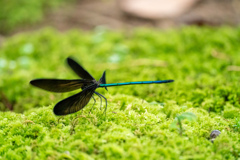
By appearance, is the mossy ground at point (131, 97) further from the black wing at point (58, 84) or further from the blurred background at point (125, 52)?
the black wing at point (58, 84)

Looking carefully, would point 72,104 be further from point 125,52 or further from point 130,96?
point 125,52

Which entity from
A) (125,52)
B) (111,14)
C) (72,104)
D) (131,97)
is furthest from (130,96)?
(111,14)

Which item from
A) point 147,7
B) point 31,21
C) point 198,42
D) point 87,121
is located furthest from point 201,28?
point 31,21

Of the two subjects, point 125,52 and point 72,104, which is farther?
point 125,52

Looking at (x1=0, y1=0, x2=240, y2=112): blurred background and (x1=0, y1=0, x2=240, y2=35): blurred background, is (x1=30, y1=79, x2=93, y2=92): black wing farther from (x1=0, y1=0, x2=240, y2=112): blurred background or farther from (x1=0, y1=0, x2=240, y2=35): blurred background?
(x1=0, y1=0, x2=240, y2=35): blurred background

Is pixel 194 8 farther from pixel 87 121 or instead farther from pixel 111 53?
pixel 87 121

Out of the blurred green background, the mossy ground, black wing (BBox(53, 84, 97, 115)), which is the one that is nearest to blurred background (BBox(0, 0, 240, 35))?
the blurred green background

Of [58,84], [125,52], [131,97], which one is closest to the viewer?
[58,84]

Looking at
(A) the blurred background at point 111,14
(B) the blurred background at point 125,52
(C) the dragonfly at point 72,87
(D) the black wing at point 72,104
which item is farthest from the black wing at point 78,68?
(A) the blurred background at point 111,14
